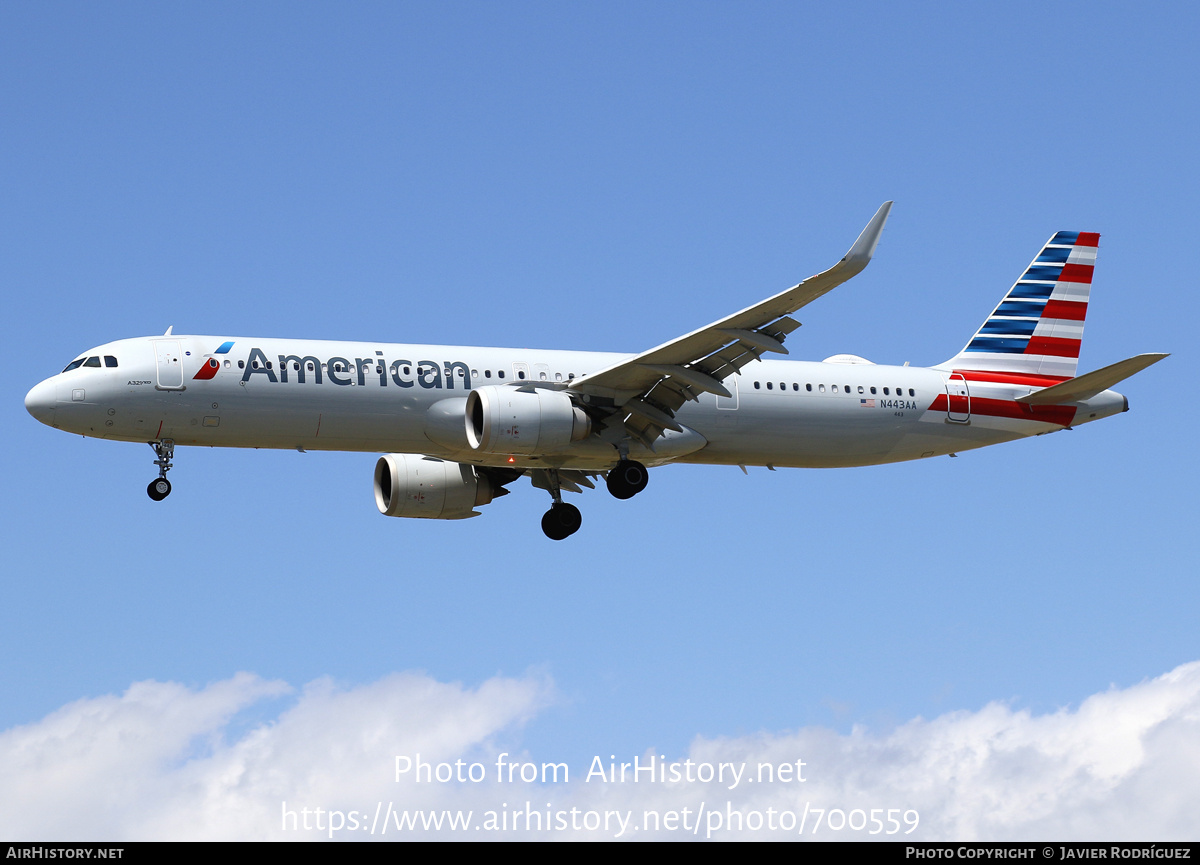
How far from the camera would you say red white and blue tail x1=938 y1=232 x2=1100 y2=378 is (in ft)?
135

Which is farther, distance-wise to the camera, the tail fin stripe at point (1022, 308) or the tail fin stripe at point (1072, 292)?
the tail fin stripe at point (1072, 292)

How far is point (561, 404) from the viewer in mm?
34531

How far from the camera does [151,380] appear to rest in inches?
1321

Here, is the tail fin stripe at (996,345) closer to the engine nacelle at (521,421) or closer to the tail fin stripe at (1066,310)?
the tail fin stripe at (1066,310)

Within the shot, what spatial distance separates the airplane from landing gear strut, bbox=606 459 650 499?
0.05 m

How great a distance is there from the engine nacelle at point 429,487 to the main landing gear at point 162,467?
6.62 m

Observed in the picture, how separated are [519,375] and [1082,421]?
48.0 ft

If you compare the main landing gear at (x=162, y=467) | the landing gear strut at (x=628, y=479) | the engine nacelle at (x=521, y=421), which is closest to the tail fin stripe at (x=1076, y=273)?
the landing gear strut at (x=628, y=479)

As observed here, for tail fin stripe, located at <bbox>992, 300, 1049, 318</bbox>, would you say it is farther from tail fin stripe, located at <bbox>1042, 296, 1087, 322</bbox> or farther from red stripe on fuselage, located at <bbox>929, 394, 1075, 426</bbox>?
red stripe on fuselage, located at <bbox>929, 394, 1075, 426</bbox>

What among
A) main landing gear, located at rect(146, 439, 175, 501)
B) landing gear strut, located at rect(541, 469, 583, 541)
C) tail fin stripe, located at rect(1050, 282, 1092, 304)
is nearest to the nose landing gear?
landing gear strut, located at rect(541, 469, 583, 541)

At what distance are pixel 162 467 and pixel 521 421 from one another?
8.03 meters

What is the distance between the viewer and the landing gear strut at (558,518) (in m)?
39.0
